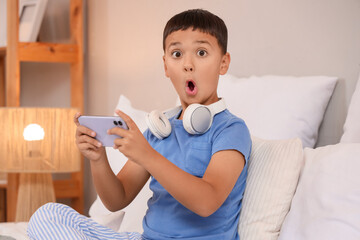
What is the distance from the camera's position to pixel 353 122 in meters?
1.21

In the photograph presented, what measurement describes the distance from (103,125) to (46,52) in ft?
5.34

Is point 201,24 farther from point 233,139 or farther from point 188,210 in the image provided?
point 188,210

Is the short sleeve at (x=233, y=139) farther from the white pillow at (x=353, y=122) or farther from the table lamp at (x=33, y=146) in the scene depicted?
the table lamp at (x=33, y=146)

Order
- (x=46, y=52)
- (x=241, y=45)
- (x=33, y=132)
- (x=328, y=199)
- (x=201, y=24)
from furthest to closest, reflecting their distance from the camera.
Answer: (x=46, y=52), (x=33, y=132), (x=241, y=45), (x=201, y=24), (x=328, y=199)

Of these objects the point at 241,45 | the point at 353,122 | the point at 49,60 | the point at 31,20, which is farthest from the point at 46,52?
the point at 353,122

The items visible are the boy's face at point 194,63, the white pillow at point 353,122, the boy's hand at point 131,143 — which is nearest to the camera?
the boy's hand at point 131,143

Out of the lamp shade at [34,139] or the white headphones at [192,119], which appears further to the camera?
the lamp shade at [34,139]

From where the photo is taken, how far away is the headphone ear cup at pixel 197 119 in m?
1.02

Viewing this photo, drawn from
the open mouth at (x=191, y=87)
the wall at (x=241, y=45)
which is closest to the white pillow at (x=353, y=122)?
the wall at (x=241, y=45)

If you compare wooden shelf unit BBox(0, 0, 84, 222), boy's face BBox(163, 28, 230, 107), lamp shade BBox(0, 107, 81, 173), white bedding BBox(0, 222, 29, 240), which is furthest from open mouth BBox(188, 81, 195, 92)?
wooden shelf unit BBox(0, 0, 84, 222)

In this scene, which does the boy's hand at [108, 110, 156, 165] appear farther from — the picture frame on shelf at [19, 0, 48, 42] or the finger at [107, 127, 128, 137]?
the picture frame on shelf at [19, 0, 48, 42]

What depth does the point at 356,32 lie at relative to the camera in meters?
1.35

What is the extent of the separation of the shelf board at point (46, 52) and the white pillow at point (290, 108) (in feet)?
4.35

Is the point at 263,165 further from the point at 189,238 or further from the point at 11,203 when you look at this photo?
the point at 11,203
